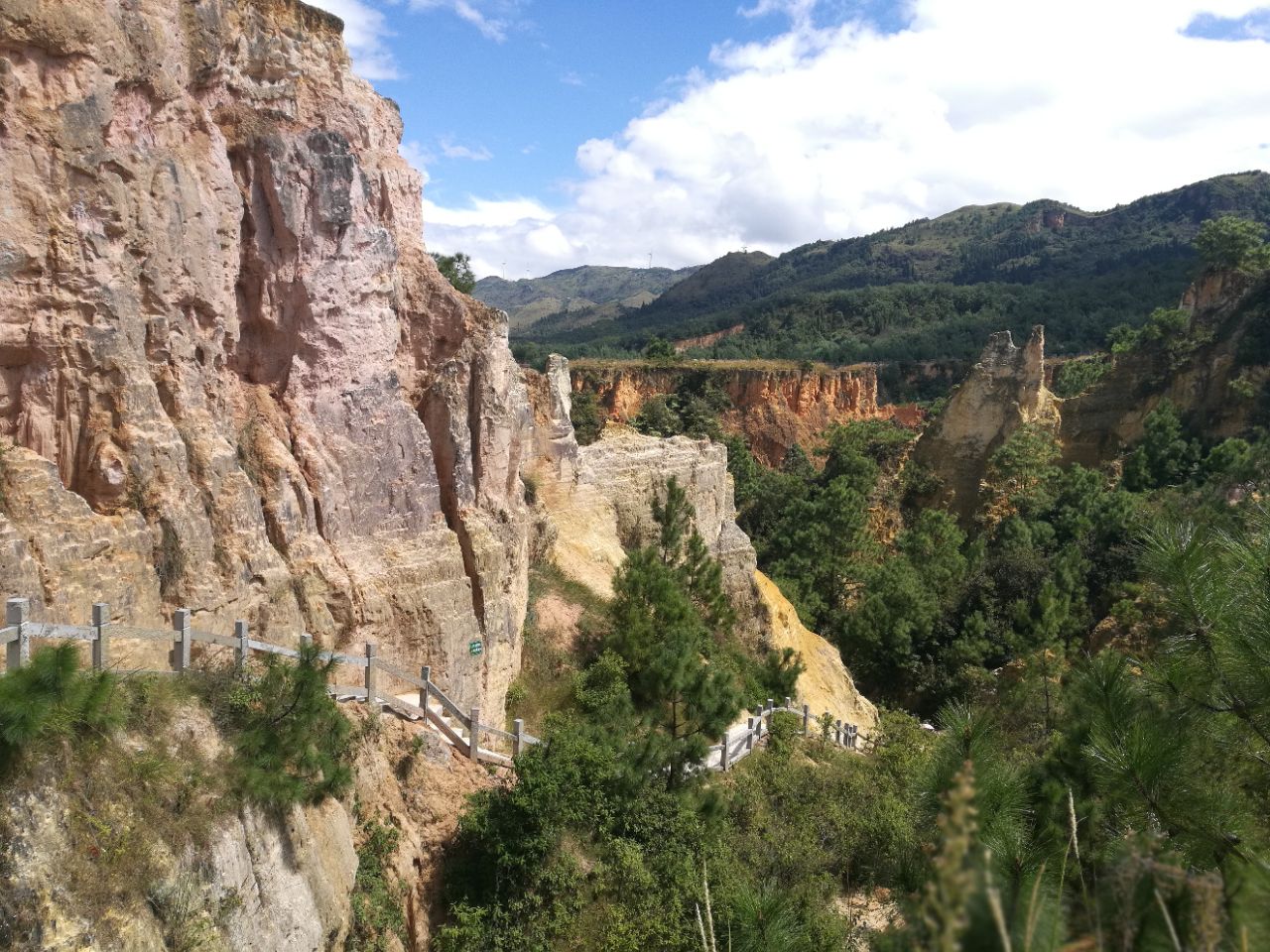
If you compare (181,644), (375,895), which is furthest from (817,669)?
(181,644)

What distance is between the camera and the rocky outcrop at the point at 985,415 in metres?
39.1

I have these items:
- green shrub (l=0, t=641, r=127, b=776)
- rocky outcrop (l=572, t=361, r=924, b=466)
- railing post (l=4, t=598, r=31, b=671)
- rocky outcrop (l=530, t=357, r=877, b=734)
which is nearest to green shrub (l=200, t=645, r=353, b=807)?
green shrub (l=0, t=641, r=127, b=776)

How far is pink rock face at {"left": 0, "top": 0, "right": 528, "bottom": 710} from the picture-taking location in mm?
8102

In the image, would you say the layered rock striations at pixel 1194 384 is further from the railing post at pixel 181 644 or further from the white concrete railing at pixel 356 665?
the railing post at pixel 181 644

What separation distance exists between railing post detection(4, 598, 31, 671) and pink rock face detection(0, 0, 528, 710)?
77 centimetres

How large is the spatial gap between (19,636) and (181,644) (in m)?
1.58

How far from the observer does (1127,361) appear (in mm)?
40844

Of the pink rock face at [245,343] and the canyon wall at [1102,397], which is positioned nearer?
the pink rock face at [245,343]

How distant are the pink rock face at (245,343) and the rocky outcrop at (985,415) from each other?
30.0 meters

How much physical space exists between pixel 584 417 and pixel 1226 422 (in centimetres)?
2842

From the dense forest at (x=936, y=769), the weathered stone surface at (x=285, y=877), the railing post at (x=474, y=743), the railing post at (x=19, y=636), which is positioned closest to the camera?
the dense forest at (x=936, y=769)

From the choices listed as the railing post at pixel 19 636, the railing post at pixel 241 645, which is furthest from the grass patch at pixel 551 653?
the railing post at pixel 19 636

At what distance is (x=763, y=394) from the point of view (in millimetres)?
65438

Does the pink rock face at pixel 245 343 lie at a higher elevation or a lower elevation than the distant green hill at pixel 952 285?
lower
